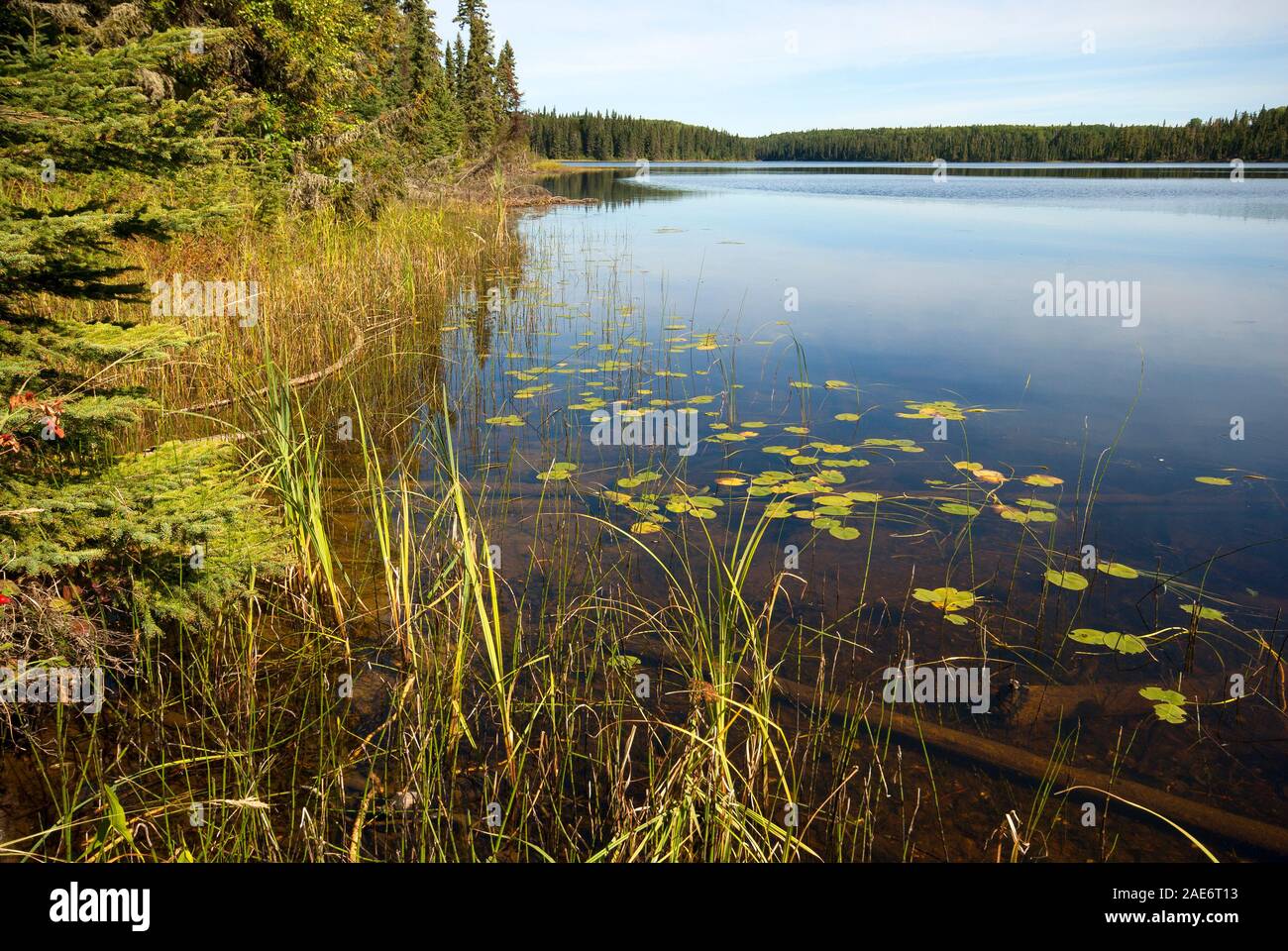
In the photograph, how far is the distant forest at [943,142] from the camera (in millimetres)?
54188

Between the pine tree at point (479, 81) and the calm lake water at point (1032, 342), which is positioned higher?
the pine tree at point (479, 81)

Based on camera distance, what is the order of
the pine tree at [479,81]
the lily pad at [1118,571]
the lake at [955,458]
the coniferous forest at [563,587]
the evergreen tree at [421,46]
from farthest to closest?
1. the pine tree at [479,81]
2. the evergreen tree at [421,46]
3. the lily pad at [1118,571]
4. the lake at [955,458]
5. the coniferous forest at [563,587]

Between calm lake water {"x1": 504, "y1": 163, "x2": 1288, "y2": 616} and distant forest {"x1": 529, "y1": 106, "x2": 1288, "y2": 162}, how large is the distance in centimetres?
4503

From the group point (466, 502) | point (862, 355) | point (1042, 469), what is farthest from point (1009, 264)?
point (466, 502)

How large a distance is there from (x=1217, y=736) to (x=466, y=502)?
353 centimetres

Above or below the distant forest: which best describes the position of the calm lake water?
below

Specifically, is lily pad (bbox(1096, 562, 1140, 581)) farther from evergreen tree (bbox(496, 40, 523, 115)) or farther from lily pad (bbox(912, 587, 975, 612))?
evergreen tree (bbox(496, 40, 523, 115))

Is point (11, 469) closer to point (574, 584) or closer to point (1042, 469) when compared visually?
point (574, 584)

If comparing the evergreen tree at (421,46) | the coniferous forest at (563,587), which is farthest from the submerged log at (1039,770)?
the evergreen tree at (421,46)

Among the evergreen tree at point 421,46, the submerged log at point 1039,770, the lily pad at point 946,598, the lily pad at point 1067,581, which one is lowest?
the submerged log at point 1039,770

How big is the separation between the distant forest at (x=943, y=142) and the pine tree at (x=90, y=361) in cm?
6777

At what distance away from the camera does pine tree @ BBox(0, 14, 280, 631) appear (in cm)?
255

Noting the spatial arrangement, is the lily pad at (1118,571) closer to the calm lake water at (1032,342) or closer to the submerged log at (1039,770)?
the calm lake water at (1032,342)

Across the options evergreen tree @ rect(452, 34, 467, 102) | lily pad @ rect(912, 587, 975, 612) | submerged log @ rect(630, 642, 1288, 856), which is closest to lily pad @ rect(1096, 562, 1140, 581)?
lily pad @ rect(912, 587, 975, 612)
